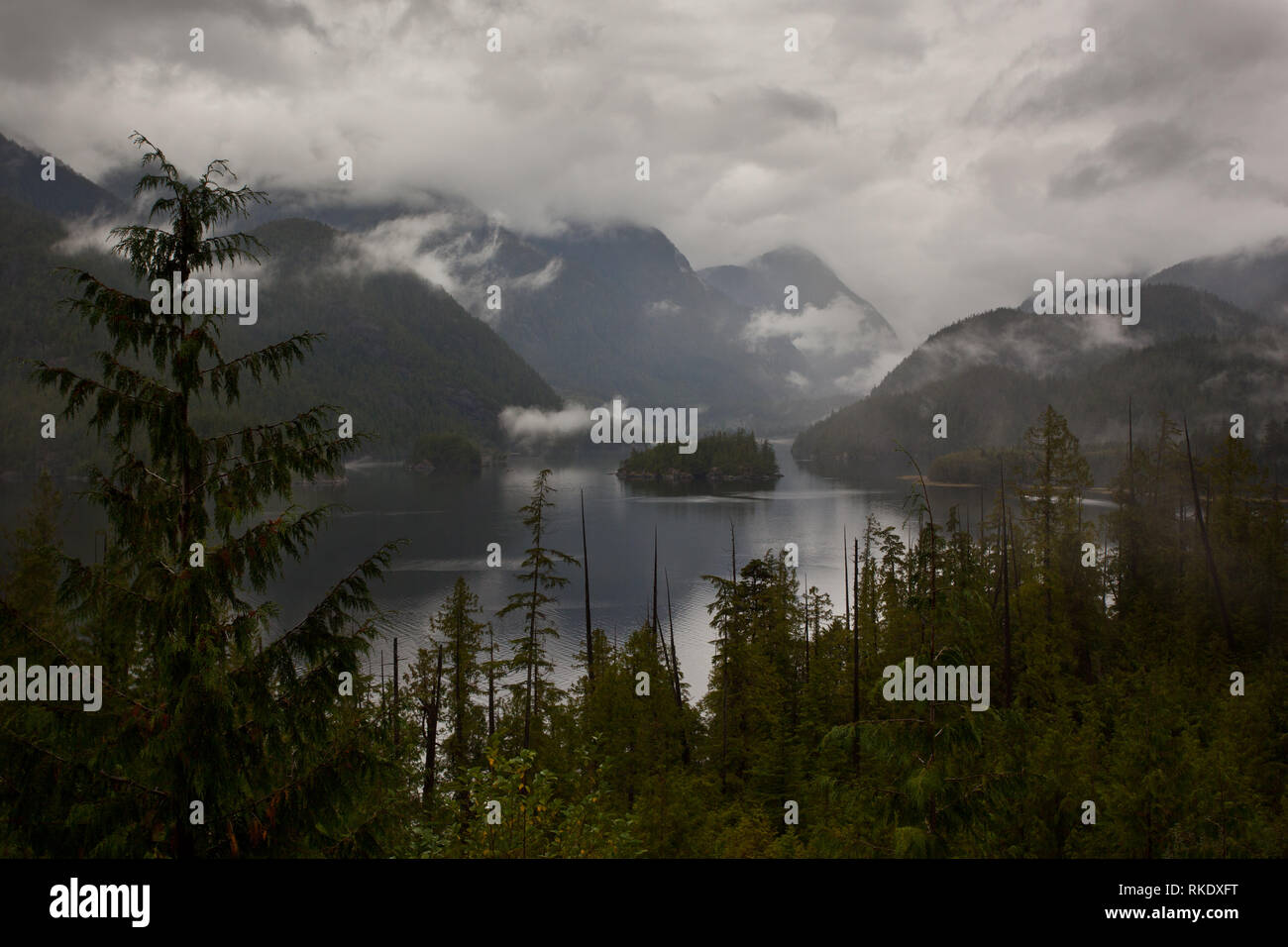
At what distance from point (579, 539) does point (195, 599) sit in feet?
287

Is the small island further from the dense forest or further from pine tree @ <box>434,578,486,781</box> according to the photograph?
the dense forest

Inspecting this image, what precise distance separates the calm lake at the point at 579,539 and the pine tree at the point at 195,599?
11.0 m

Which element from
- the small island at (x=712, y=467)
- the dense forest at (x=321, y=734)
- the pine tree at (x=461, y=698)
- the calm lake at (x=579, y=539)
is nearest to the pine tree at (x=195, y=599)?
the dense forest at (x=321, y=734)

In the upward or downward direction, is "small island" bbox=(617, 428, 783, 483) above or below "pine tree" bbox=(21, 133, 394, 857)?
above

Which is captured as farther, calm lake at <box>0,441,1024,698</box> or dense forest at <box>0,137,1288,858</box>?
calm lake at <box>0,441,1024,698</box>

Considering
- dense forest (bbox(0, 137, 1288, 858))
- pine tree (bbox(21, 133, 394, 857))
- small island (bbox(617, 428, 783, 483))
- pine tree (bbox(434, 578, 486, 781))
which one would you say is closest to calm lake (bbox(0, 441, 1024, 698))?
pine tree (bbox(434, 578, 486, 781))

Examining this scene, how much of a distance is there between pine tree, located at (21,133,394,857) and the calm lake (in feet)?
36.0

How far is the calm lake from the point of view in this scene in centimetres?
5872

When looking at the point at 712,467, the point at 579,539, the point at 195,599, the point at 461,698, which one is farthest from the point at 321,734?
the point at 712,467
